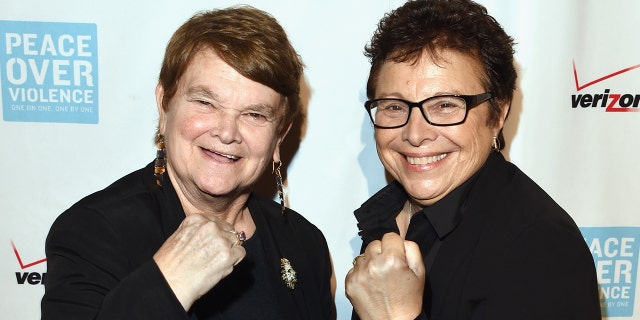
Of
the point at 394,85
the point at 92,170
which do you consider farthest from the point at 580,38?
the point at 92,170

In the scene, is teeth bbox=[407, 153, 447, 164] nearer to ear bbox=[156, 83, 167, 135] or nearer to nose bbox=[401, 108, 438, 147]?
nose bbox=[401, 108, 438, 147]

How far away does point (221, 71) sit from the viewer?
1.58m

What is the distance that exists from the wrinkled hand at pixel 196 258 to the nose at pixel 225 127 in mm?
273

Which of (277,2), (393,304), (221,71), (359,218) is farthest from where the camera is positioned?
(277,2)

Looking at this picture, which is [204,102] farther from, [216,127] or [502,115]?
[502,115]

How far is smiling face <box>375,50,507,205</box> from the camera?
5.24 feet

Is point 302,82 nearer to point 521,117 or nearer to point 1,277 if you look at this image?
point 521,117

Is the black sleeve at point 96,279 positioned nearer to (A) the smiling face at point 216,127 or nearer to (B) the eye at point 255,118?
(A) the smiling face at point 216,127

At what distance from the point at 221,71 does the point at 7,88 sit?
3.01 feet

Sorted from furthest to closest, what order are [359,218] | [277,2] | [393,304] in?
[277,2] → [359,218] → [393,304]

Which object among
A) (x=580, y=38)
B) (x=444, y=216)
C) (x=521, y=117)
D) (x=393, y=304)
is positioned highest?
(x=580, y=38)

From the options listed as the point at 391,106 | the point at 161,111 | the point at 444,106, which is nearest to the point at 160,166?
the point at 161,111

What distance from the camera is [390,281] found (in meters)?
1.34

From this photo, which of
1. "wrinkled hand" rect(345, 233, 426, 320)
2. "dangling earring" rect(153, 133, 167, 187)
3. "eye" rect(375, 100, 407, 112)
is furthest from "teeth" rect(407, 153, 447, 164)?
"dangling earring" rect(153, 133, 167, 187)
